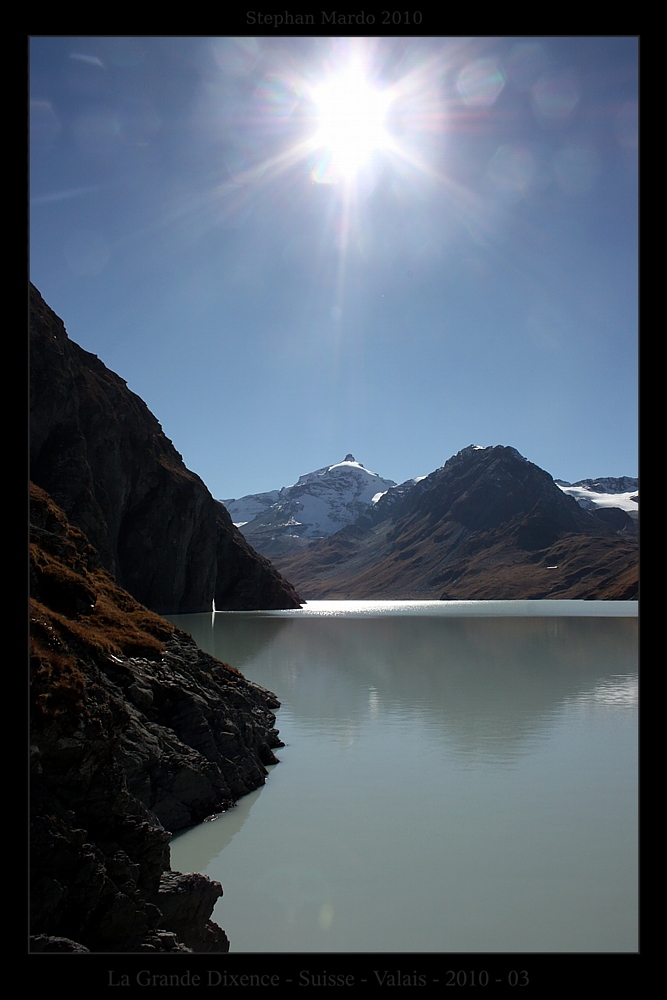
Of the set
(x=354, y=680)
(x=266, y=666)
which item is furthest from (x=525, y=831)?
(x=266, y=666)

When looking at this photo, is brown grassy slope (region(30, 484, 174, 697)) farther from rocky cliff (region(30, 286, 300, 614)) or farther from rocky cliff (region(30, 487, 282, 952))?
rocky cliff (region(30, 286, 300, 614))

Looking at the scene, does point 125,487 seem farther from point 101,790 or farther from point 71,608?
point 101,790

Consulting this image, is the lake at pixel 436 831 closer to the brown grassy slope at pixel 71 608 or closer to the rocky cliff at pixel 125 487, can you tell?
the brown grassy slope at pixel 71 608

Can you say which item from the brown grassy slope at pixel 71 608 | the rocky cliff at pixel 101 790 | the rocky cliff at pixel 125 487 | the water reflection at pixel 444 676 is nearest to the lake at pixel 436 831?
the water reflection at pixel 444 676

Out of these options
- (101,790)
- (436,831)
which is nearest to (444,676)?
(436,831)

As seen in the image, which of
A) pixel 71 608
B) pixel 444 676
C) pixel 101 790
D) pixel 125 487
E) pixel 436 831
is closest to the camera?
pixel 101 790

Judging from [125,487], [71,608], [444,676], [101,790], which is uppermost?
[125,487]
